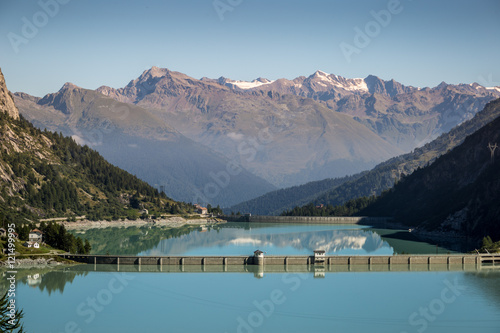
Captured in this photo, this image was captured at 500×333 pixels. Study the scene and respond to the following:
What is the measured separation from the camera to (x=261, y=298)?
113 meters

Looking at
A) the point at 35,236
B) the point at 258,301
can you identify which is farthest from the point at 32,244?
the point at 258,301

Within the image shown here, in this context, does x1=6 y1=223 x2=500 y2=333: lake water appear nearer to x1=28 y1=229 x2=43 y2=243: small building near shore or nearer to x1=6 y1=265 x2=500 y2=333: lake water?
x1=6 y1=265 x2=500 y2=333: lake water

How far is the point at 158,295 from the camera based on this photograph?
11556cm

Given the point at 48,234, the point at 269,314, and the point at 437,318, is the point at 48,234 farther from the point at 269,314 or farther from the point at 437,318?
the point at 437,318

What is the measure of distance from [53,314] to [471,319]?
62462 mm

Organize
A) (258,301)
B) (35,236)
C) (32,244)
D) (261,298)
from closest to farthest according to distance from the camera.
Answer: (258,301) → (261,298) → (32,244) → (35,236)

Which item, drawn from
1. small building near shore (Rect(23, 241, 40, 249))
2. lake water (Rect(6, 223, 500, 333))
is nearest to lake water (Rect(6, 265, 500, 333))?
lake water (Rect(6, 223, 500, 333))

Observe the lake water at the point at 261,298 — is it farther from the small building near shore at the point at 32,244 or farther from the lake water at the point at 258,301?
the small building near shore at the point at 32,244

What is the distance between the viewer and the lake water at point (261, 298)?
317ft

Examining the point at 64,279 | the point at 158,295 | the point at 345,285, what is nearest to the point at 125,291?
the point at 158,295

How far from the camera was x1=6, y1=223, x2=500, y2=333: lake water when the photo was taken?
317 feet

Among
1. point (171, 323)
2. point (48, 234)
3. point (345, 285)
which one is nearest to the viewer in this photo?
point (171, 323)

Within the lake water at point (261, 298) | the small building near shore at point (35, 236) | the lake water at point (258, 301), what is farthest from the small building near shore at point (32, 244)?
the lake water at point (258, 301)

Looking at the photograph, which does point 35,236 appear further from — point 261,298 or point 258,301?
point 258,301
